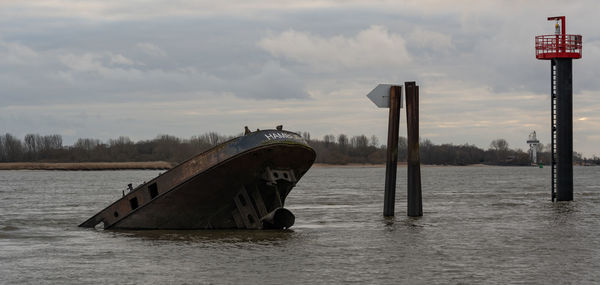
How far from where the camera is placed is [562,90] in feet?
106

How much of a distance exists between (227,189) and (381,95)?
21.0 feet

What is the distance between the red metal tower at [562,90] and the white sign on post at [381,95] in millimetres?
10229

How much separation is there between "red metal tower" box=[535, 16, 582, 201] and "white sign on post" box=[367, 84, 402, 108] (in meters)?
10.2

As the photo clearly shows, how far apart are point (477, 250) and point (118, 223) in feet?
35.5

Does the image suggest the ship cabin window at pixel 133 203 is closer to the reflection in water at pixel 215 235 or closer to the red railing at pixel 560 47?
the reflection in water at pixel 215 235

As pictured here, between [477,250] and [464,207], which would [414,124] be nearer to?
[477,250]

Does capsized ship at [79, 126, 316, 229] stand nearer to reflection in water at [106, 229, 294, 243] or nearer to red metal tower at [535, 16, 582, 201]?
reflection in water at [106, 229, 294, 243]

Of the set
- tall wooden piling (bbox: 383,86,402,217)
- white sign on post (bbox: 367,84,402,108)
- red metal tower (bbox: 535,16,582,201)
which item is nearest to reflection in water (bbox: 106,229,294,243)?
tall wooden piling (bbox: 383,86,402,217)

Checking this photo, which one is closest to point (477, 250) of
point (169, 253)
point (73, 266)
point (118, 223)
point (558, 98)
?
point (169, 253)

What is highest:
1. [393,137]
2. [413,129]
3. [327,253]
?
[413,129]

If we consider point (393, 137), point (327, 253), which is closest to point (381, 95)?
point (393, 137)

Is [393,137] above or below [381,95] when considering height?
below

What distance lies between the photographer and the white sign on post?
25.5 metres

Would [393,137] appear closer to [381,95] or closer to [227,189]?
[381,95]
